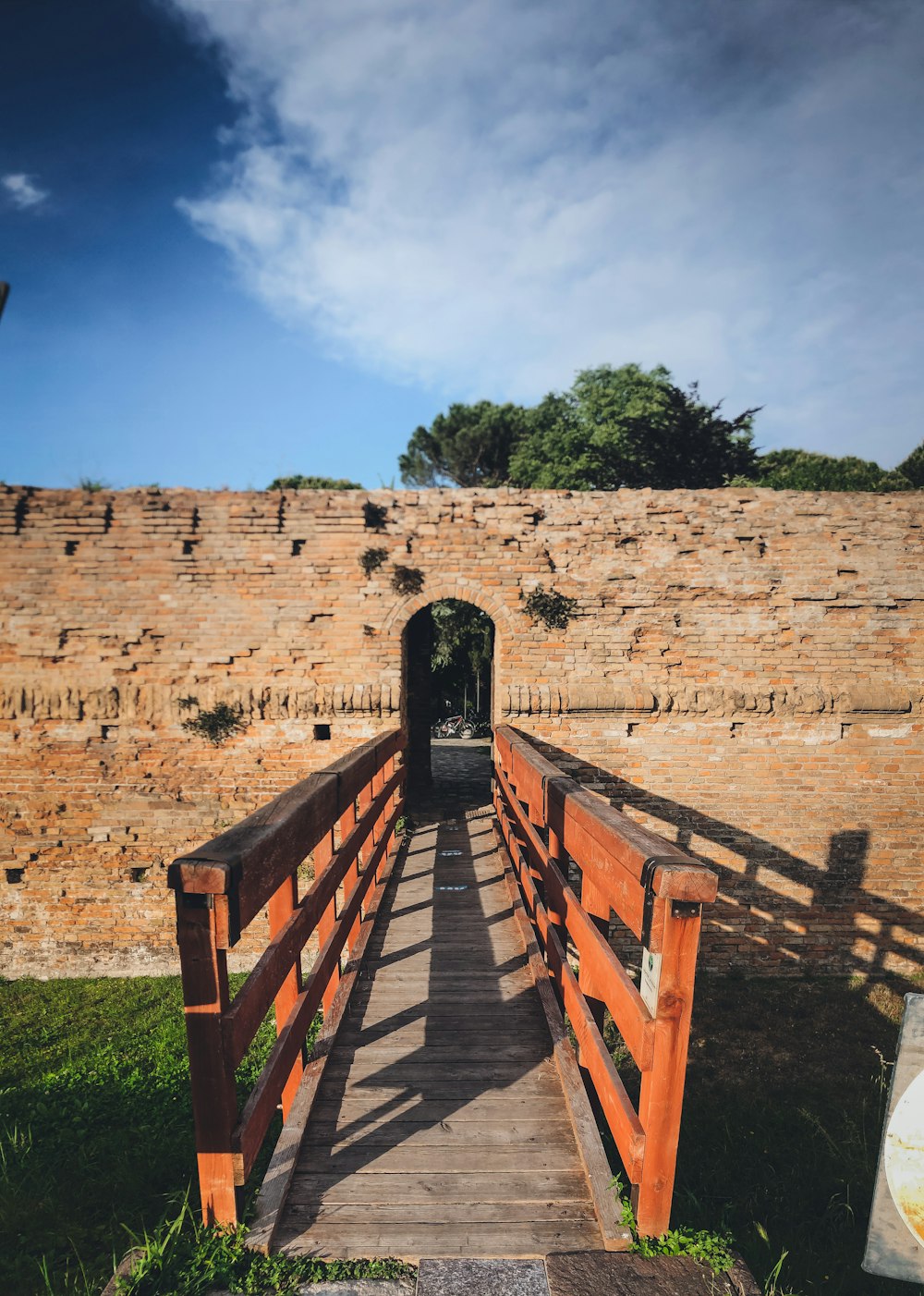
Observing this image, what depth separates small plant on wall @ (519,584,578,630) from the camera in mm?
7195

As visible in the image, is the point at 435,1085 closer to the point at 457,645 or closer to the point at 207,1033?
the point at 207,1033

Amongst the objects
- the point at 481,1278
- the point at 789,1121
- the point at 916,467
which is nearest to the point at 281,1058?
the point at 481,1278

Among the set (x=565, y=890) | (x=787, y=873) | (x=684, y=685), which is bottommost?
(x=787, y=873)

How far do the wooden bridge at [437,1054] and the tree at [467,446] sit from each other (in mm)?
27652

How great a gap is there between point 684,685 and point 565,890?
15.8 feet

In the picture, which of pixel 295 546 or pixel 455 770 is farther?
pixel 455 770

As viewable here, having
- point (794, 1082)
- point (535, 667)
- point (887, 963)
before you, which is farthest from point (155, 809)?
point (887, 963)

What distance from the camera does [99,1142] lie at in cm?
409

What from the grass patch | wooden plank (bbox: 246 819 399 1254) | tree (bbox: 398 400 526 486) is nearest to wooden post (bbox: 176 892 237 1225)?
wooden plank (bbox: 246 819 399 1254)

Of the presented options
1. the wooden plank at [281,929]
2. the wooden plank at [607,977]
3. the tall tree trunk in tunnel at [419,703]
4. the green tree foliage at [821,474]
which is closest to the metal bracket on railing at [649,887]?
the wooden plank at [607,977]

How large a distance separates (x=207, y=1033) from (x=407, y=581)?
5.77 meters

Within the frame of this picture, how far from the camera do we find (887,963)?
7.20 m

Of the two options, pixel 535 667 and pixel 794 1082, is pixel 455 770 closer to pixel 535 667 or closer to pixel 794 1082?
pixel 535 667

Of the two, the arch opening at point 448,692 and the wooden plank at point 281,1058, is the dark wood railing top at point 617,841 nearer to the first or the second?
the wooden plank at point 281,1058
